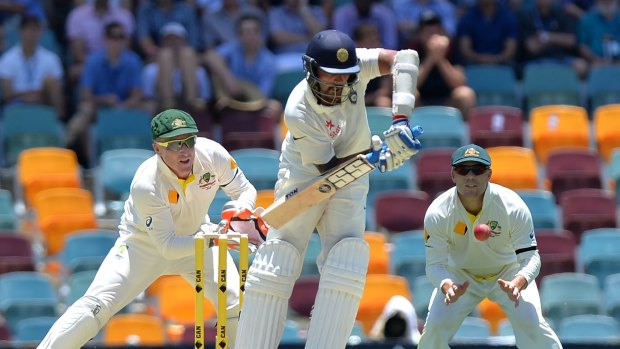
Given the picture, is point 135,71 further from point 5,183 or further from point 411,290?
point 411,290

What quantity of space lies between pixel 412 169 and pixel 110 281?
4939mm

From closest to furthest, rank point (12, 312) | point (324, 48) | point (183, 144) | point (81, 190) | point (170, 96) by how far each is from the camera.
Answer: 1. point (324, 48)
2. point (183, 144)
3. point (12, 312)
4. point (81, 190)
5. point (170, 96)

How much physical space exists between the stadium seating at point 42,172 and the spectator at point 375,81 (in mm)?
2593

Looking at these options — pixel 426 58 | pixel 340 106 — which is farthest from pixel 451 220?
pixel 426 58

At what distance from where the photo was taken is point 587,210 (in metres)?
11.9

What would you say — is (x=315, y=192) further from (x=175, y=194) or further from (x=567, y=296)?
(x=567, y=296)

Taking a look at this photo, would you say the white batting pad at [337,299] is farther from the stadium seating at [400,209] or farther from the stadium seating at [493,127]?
the stadium seating at [493,127]

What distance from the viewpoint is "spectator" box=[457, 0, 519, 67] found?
13.5 m

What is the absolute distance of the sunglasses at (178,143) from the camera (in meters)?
7.59

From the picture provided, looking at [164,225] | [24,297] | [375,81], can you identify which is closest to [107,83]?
[375,81]

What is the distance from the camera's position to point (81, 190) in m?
11.9

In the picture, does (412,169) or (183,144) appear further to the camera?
(412,169)

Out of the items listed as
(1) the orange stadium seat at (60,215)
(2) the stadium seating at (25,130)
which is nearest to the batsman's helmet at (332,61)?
(1) the orange stadium seat at (60,215)

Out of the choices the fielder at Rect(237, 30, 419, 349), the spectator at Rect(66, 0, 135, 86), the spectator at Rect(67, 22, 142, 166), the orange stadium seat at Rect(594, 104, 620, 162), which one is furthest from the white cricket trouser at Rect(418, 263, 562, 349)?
the spectator at Rect(66, 0, 135, 86)
